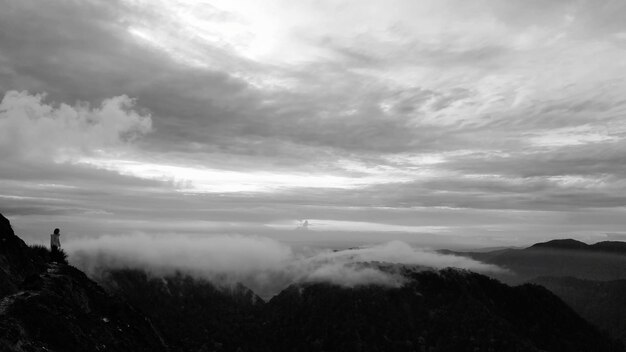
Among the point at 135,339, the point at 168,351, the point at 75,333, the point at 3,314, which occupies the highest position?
the point at 3,314

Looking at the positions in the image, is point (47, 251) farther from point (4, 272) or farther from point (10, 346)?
point (10, 346)

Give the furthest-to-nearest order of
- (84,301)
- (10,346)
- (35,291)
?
(84,301)
(35,291)
(10,346)

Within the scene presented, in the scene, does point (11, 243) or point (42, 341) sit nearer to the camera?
point (42, 341)

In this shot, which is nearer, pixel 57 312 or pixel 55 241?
pixel 57 312

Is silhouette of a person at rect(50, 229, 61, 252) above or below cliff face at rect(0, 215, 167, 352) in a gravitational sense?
above

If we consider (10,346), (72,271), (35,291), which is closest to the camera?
(10,346)

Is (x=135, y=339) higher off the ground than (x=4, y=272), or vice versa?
(x=4, y=272)

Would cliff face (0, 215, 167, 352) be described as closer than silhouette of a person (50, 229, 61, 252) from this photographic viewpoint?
Yes

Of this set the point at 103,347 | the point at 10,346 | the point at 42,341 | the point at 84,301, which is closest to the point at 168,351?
the point at 84,301
